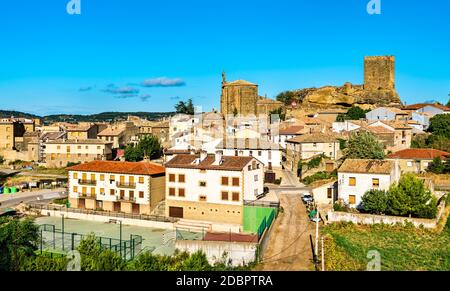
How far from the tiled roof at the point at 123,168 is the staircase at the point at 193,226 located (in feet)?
19.9

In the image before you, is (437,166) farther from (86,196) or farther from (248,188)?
(86,196)

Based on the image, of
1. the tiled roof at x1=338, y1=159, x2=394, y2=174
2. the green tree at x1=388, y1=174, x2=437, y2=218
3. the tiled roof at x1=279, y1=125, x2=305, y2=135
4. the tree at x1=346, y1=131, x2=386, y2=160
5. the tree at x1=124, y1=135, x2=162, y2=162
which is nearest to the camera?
the green tree at x1=388, y1=174, x2=437, y2=218

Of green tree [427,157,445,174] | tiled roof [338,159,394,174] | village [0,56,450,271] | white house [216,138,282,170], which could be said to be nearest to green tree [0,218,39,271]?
village [0,56,450,271]

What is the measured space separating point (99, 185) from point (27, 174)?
31026 mm

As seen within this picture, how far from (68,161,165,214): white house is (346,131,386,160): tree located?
1841 centimetres

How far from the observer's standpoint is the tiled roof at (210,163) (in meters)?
39.2

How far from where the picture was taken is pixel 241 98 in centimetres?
8750

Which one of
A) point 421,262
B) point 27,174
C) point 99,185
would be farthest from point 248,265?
point 27,174

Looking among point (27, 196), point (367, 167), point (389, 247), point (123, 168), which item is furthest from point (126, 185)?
point (389, 247)

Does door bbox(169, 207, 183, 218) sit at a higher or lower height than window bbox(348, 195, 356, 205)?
lower

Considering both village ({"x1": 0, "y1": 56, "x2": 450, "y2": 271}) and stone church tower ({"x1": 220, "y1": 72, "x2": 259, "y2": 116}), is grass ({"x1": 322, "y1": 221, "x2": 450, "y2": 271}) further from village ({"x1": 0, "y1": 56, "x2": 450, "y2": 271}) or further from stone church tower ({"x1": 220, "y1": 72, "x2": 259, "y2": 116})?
stone church tower ({"x1": 220, "y1": 72, "x2": 259, "y2": 116})

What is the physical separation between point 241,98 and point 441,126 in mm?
37521

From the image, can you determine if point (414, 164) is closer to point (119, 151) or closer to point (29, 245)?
point (29, 245)

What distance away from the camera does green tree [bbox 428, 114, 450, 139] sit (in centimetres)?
5740
